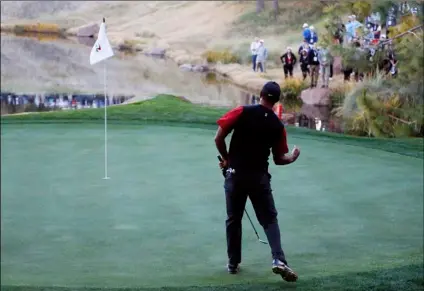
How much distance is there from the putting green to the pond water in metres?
→ 6.71

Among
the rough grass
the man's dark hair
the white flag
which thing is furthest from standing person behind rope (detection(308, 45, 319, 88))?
the rough grass

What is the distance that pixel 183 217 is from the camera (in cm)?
638

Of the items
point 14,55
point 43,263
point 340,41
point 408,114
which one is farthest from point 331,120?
point 14,55

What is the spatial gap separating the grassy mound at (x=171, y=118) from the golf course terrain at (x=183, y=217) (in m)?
0.29

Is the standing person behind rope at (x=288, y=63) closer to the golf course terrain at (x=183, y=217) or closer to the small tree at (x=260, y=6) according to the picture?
the golf course terrain at (x=183, y=217)

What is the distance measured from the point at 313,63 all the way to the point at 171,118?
24.1 feet

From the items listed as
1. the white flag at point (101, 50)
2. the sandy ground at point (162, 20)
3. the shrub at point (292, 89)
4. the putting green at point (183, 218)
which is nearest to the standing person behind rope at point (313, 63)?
the shrub at point (292, 89)

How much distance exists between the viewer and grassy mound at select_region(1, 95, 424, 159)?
10516mm

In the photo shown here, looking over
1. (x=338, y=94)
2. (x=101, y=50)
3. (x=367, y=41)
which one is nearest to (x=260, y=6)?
(x=338, y=94)

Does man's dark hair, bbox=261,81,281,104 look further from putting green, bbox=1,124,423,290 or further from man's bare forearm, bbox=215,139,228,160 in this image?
putting green, bbox=1,124,423,290

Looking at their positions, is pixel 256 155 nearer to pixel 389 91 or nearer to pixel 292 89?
pixel 389 91

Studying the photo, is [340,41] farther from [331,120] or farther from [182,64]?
[182,64]

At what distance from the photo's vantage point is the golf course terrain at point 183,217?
5117mm

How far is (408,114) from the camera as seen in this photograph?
1335cm
